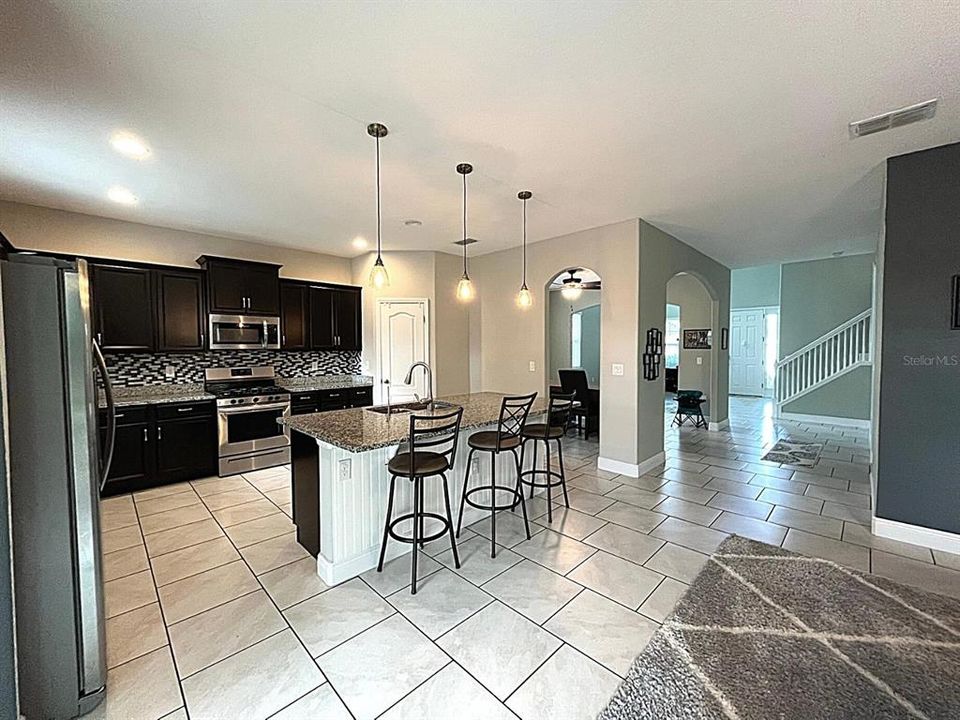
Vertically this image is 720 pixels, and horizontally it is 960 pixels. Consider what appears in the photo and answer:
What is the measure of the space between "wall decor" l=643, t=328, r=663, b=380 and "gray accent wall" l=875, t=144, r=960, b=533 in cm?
193

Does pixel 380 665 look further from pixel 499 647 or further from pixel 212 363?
pixel 212 363

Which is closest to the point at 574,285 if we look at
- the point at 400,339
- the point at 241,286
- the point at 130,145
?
the point at 400,339

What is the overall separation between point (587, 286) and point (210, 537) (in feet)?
21.9

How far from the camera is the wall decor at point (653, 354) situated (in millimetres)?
4715

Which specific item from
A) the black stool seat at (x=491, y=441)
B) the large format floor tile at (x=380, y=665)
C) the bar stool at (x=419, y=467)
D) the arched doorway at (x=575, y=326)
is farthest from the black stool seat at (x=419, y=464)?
the arched doorway at (x=575, y=326)

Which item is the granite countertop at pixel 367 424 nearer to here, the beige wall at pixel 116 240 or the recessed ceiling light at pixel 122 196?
the recessed ceiling light at pixel 122 196

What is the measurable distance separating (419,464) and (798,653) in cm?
206

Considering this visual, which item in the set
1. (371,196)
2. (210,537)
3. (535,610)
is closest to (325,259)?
(371,196)

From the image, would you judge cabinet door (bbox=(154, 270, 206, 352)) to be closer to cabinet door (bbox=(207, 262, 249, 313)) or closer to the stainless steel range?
cabinet door (bbox=(207, 262, 249, 313))

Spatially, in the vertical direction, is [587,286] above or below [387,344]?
above

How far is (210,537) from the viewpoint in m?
3.22

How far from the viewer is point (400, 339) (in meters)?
6.16

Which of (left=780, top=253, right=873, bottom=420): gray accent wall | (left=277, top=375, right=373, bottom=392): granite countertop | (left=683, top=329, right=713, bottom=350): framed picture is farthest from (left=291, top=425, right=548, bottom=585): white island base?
(left=780, top=253, right=873, bottom=420): gray accent wall

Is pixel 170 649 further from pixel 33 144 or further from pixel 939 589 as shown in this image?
pixel 939 589
